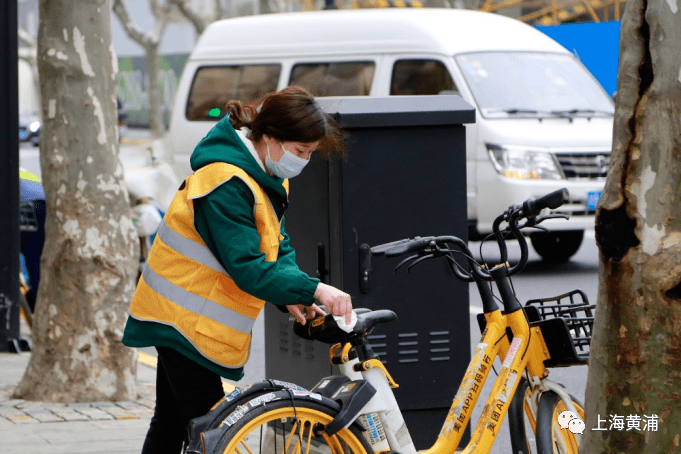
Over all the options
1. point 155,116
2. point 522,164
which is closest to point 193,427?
point 522,164

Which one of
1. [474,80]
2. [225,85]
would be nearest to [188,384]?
[474,80]

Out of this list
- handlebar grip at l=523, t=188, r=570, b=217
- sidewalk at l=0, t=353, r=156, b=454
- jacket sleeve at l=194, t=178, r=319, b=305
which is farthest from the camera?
sidewalk at l=0, t=353, r=156, b=454

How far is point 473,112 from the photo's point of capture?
4320 mm

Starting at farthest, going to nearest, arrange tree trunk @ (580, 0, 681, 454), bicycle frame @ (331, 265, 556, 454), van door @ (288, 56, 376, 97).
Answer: van door @ (288, 56, 376, 97) → bicycle frame @ (331, 265, 556, 454) → tree trunk @ (580, 0, 681, 454)

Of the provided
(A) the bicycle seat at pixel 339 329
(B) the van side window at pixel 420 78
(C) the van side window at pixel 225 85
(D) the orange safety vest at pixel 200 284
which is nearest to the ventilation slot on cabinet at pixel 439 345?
(A) the bicycle seat at pixel 339 329

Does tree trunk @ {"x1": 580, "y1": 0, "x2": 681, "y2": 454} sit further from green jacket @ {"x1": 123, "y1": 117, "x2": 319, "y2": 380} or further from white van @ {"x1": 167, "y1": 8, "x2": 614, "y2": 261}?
white van @ {"x1": 167, "y1": 8, "x2": 614, "y2": 261}

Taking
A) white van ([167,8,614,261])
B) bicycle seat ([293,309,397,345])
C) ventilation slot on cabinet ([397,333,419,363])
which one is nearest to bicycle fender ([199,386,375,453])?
bicycle seat ([293,309,397,345])

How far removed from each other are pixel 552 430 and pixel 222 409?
118cm

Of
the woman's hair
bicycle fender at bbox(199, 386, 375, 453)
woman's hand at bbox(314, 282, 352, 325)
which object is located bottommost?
bicycle fender at bbox(199, 386, 375, 453)

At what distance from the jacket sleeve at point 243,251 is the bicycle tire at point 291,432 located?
299 millimetres

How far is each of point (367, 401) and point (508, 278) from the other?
736mm

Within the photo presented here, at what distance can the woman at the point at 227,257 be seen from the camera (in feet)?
10.3

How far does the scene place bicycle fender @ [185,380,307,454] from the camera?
120 inches

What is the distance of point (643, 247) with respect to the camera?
248cm
